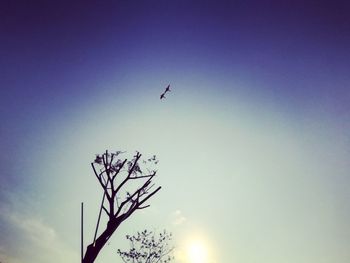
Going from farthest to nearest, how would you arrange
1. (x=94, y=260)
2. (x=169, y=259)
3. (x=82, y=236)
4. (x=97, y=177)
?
(x=169, y=259), (x=97, y=177), (x=82, y=236), (x=94, y=260)

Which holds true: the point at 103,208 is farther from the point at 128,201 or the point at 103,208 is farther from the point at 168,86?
the point at 168,86

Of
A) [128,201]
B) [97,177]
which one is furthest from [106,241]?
[97,177]

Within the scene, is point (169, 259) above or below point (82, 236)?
above

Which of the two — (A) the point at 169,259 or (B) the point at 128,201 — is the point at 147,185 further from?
(A) the point at 169,259

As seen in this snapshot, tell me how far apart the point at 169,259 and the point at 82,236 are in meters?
18.8

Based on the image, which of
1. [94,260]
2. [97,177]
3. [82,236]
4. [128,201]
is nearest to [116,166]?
[97,177]

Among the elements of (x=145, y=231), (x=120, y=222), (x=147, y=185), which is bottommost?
(x=120, y=222)

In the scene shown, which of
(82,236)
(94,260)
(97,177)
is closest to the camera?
(94,260)

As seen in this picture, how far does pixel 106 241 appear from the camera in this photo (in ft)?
38.0

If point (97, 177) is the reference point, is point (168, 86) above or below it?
above

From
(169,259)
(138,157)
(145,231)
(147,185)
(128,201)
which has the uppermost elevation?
(145,231)

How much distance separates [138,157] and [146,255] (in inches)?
761

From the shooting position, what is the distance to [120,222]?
40.1 ft

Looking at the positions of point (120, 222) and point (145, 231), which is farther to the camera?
point (145, 231)
